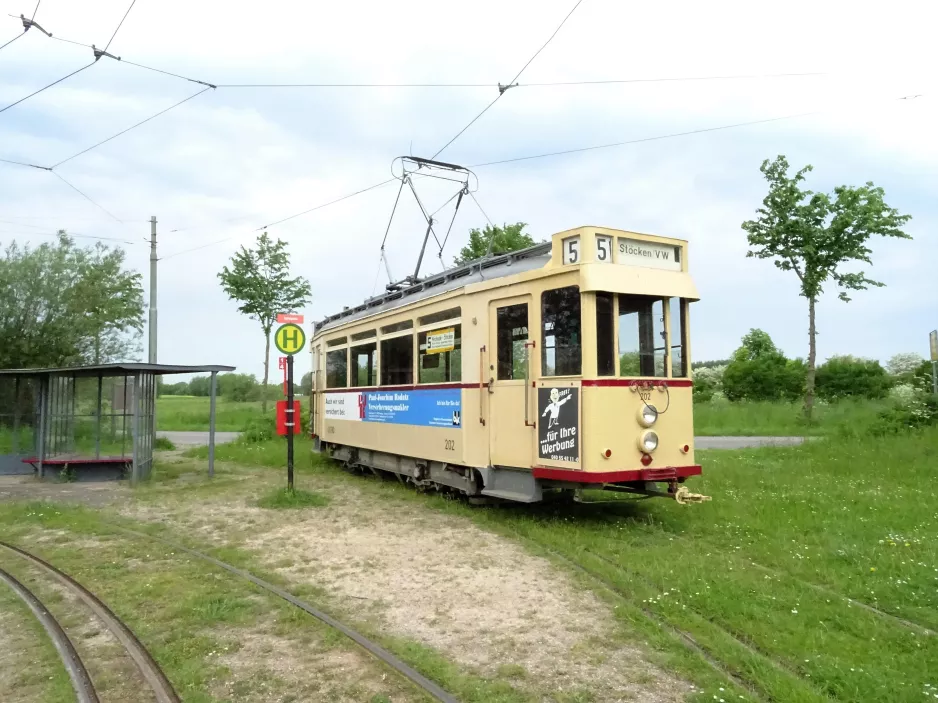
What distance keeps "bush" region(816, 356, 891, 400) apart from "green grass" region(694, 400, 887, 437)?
58.2 feet

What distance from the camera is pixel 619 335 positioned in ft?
25.8

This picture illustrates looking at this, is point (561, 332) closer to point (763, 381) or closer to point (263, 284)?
point (263, 284)

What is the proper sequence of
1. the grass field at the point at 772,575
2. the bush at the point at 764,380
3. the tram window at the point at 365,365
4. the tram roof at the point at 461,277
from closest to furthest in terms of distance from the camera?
the grass field at the point at 772,575, the tram roof at the point at 461,277, the tram window at the point at 365,365, the bush at the point at 764,380

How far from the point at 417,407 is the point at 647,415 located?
3.71m

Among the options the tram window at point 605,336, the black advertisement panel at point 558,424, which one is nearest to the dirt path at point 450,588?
the black advertisement panel at point 558,424

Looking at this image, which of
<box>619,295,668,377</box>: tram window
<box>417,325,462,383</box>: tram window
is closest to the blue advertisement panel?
<box>417,325,462,383</box>: tram window

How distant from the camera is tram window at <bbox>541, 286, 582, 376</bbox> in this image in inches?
307

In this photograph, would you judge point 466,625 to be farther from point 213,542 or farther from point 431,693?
point 213,542

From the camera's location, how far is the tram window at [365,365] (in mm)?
12148

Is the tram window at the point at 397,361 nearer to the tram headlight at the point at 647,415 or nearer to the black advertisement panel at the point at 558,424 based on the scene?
the black advertisement panel at the point at 558,424

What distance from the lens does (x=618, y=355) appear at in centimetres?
782

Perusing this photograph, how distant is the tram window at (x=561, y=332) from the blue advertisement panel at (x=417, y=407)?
1.64 m

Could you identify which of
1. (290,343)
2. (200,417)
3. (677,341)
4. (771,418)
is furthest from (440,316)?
(200,417)

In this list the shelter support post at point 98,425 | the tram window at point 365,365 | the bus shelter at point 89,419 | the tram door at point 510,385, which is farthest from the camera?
the shelter support post at point 98,425
